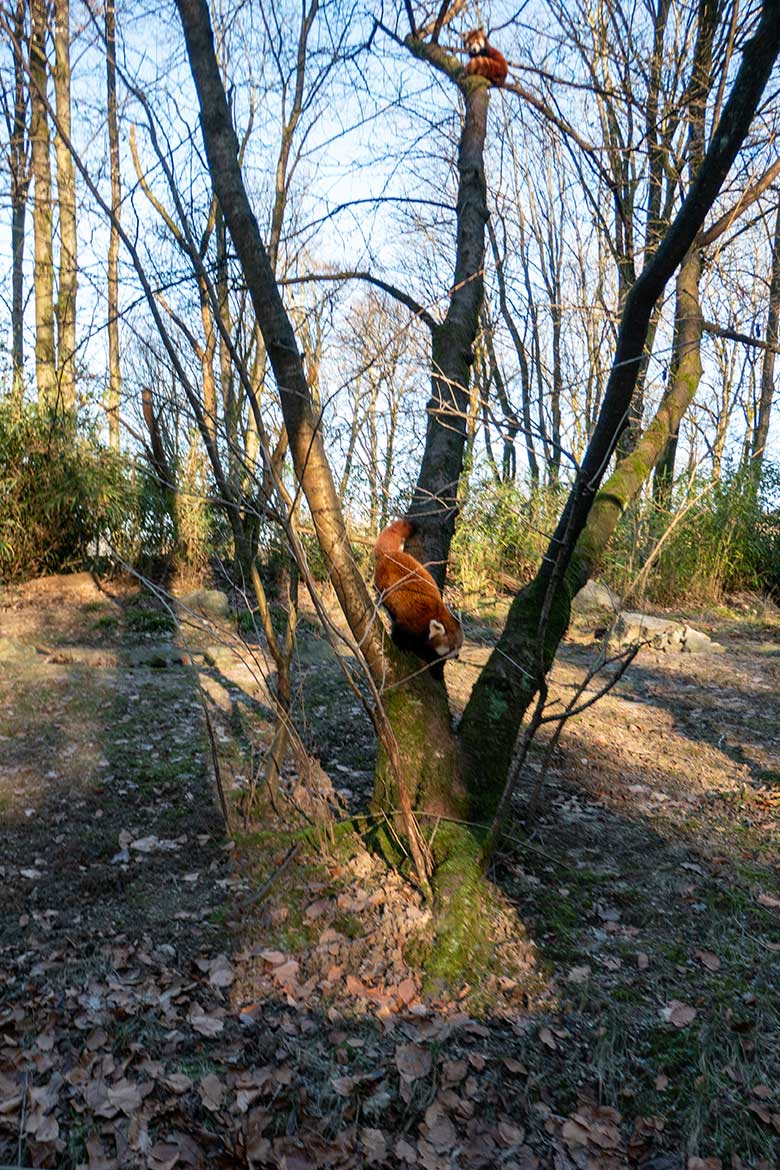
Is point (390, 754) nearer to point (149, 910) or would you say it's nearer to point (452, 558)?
point (149, 910)

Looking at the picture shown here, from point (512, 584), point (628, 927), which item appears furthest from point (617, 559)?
point (628, 927)

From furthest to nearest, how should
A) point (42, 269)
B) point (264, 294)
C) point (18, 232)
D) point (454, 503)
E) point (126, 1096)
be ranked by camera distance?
point (18, 232) → point (42, 269) → point (454, 503) → point (264, 294) → point (126, 1096)

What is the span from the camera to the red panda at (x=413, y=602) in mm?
3234

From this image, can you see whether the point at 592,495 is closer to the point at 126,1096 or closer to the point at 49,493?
the point at 126,1096

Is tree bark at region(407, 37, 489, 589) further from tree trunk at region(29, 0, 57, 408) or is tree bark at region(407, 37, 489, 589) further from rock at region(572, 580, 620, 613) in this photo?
tree trunk at region(29, 0, 57, 408)

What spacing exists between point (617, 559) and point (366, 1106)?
29.9 ft

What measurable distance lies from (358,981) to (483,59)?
13.7 ft

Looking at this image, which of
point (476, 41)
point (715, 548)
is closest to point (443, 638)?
point (476, 41)

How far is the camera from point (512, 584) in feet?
36.5

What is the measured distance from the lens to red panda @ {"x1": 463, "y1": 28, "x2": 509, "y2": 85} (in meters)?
4.04

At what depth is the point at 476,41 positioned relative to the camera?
13.4 feet

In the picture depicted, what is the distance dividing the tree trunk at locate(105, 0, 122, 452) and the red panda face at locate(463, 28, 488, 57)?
1715mm

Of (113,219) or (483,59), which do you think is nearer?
(113,219)

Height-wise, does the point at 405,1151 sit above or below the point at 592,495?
below
